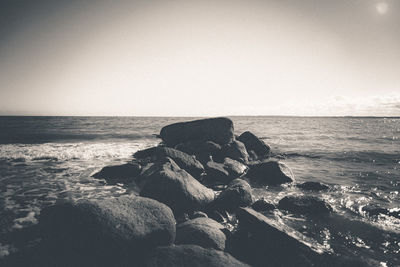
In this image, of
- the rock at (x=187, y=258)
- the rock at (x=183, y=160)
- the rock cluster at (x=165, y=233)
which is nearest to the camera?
the rock at (x=187, y=258)

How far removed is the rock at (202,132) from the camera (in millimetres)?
14625

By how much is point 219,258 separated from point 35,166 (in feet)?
40.9

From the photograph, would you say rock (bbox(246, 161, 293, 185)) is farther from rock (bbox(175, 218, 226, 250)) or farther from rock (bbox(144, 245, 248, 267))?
rock (bbox(144, 245, 248, 267))

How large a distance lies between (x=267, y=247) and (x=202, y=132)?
11.1 meters

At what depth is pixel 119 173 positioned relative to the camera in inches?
376

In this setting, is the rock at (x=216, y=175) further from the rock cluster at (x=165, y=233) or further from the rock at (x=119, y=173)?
the rock at (x=119, y=173)

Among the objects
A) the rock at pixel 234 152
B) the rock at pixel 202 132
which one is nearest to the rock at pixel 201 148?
the rock at pixel 234 152

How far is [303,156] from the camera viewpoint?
636 inches

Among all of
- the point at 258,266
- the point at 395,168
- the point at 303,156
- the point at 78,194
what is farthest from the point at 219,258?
the point at 303,156

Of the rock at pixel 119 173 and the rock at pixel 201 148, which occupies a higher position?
the rock at pixel 201 148

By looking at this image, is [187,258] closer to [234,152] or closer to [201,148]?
[201,148]

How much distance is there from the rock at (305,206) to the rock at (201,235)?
2884mm

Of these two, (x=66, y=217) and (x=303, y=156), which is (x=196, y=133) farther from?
(x=66, y=217)

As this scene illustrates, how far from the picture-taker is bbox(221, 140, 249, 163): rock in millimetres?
12961
